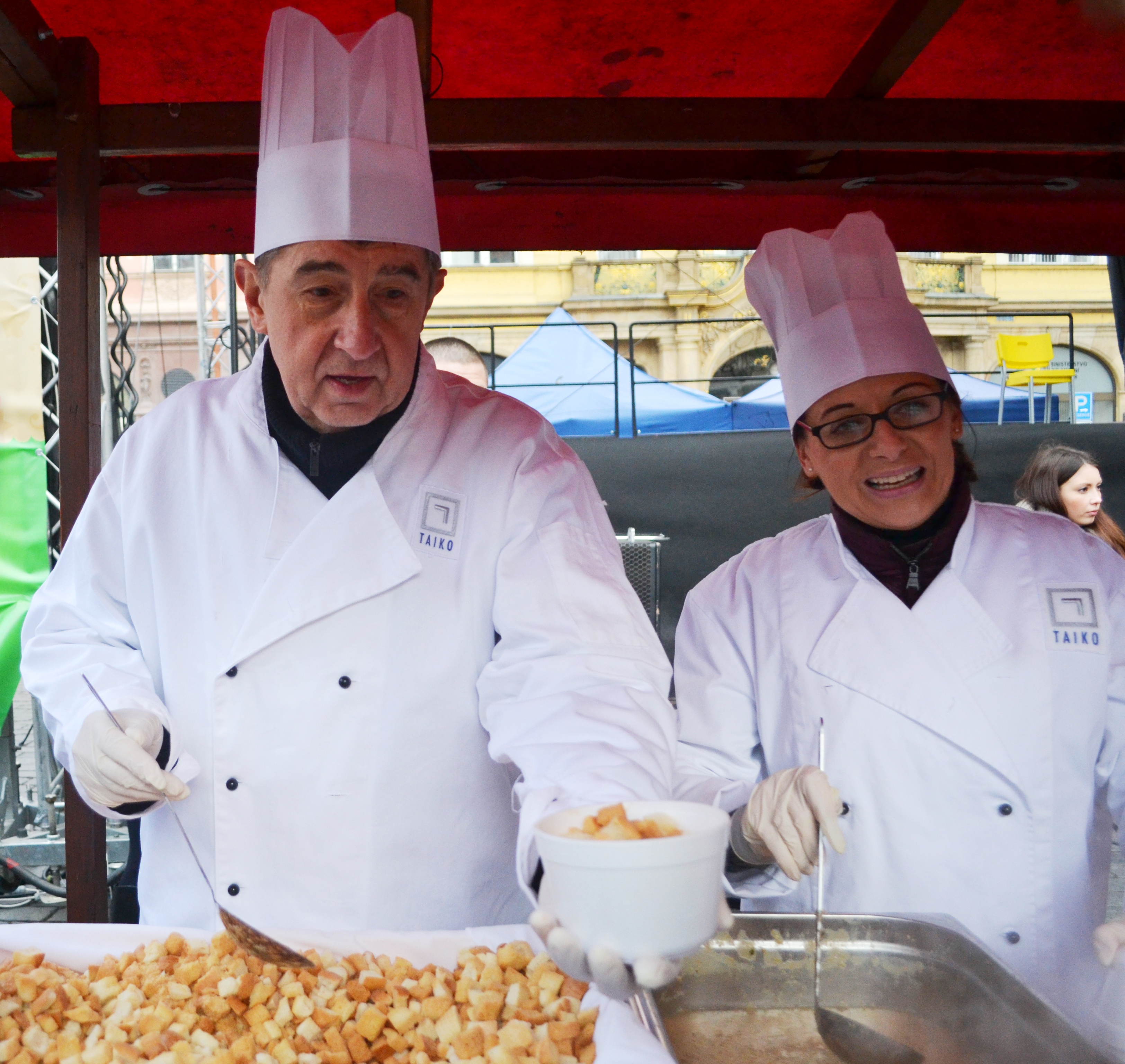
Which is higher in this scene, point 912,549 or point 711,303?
point 711,303

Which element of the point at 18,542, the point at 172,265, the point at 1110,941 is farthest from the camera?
the point at 172,265

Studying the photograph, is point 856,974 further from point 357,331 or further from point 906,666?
point 357,331

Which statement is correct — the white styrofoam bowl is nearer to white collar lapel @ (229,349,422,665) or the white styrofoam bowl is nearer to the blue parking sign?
white collar lapel @ (229,349,422,665)

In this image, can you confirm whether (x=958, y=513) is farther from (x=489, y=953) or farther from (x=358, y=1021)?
(x=358, y=1021)

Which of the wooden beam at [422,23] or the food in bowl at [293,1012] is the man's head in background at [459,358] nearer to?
the wooden beam at [422,23]

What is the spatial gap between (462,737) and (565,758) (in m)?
0.37

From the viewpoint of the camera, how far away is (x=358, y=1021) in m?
1.09

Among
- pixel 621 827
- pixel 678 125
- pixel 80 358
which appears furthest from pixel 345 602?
pixel 678 125

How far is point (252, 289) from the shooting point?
5.26ft

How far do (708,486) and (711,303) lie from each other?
1498cm

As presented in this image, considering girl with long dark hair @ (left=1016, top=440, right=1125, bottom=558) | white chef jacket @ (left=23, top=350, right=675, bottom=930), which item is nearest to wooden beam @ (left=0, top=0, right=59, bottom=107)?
white chef jacket @ (left=23, top=350, right=675, bottom=930)

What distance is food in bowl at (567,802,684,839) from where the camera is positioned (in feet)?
2.69

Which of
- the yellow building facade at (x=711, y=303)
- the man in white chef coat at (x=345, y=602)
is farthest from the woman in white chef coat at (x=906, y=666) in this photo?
the yellow building facade at (x=711, y=303)

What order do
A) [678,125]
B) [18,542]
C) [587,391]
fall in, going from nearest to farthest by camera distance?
[678,125], [18,542], [587,391]
